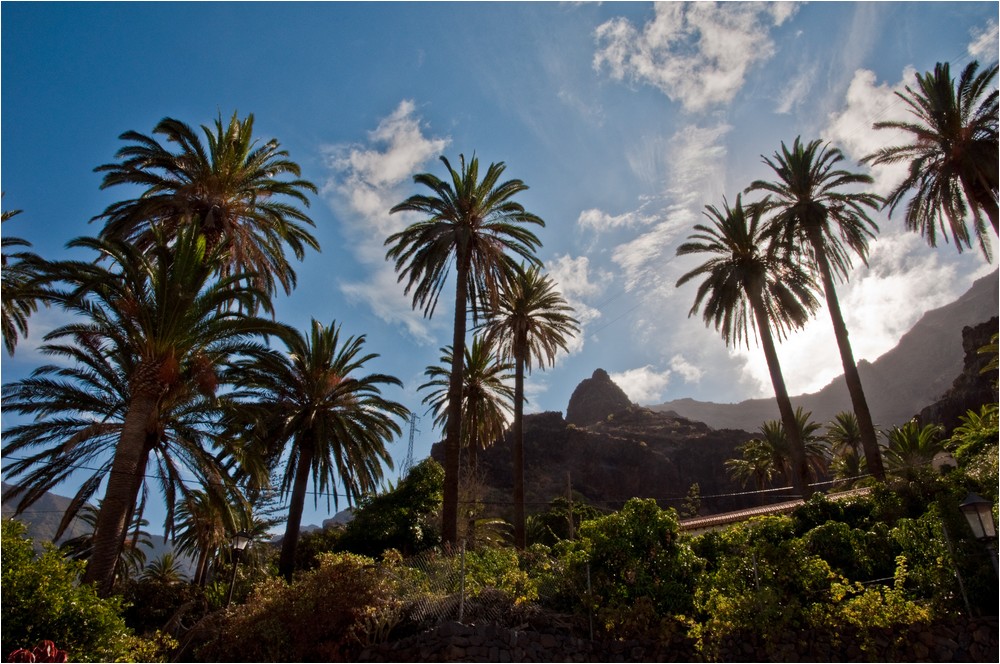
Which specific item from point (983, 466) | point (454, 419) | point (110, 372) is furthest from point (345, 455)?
point (983, 466)

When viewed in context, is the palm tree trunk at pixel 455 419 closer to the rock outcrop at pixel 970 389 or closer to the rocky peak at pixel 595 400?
the rock outcrop at pixel 970 389

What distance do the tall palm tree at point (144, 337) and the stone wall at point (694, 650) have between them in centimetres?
709

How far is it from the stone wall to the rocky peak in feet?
344

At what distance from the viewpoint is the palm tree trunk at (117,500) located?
1352cm

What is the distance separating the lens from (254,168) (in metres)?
→ 21.3

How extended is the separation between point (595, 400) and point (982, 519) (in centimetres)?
11117

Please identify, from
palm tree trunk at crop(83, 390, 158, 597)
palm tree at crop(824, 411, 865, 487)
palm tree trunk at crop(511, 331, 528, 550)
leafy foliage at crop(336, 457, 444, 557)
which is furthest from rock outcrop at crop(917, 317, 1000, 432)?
palm tree trunk at crop(83, 390, 158, 597)

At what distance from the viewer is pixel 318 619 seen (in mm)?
12117

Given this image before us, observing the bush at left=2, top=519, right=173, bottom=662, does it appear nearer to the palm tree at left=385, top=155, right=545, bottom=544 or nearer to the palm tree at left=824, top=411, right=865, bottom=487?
the palm tree at left=385, top=155, right=545, bottom=544

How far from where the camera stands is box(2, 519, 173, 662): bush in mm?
8289

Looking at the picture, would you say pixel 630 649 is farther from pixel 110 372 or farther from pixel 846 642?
pixel 110 372

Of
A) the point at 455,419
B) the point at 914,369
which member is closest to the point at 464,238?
the point at 455,419

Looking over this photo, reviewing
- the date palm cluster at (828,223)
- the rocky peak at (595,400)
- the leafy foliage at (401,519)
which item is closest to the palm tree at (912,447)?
the date palm cluster at (828,223)

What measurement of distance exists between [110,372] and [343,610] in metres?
9.79
